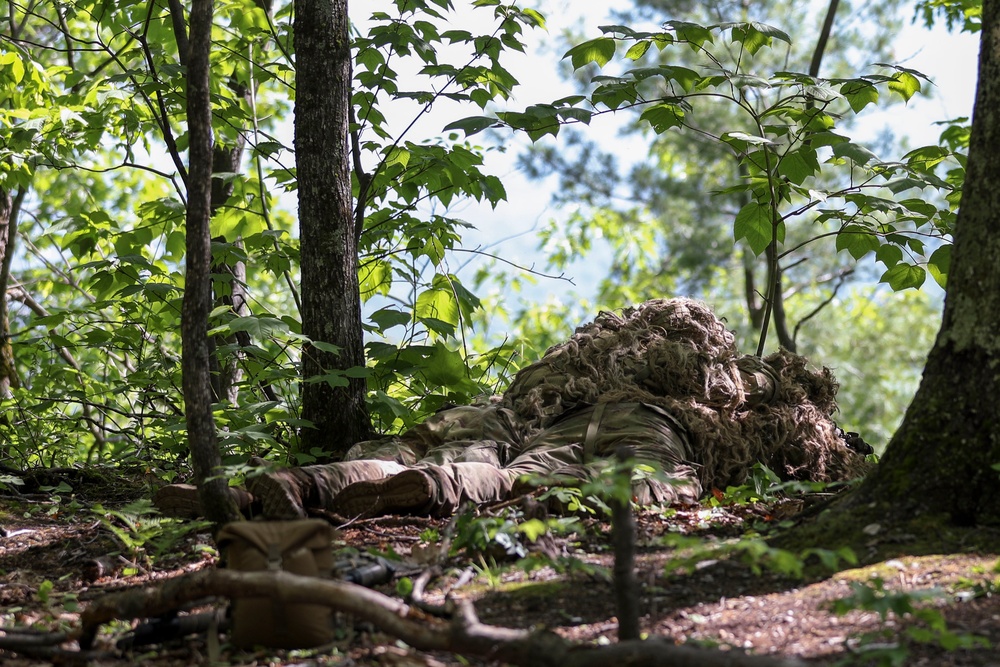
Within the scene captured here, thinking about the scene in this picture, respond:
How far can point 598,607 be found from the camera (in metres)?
2.80

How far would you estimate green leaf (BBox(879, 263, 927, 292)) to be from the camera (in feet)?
17.0

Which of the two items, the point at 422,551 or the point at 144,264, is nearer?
the point at 422,551

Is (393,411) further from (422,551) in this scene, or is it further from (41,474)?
(41,474)

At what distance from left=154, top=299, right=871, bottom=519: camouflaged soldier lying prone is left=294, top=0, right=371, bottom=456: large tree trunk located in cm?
41

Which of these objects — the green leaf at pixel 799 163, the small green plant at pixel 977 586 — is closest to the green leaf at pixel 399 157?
the green leaf at pixel 799 163

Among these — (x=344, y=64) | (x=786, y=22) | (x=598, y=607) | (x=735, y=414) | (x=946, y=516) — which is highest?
(x=786, y=22)

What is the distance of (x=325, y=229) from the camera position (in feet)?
16.7

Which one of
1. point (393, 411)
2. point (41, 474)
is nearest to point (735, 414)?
point (393, 411)

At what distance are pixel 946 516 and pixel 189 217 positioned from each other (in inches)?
112

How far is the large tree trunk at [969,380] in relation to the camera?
117 inches

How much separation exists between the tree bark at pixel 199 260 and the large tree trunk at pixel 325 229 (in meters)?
1.73

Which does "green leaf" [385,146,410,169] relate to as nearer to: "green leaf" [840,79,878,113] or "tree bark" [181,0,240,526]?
"tree bark" [181,0,240,526]

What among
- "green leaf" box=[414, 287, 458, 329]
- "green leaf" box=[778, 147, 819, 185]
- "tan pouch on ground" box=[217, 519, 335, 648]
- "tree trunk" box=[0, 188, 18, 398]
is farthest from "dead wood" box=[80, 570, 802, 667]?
"tree trunk" box=[0, 188, 18, 398]

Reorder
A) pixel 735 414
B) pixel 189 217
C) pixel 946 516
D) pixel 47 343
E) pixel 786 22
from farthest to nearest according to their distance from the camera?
pixel 786 22
pixel 47 343
pixel 735 414
pixel 189 217
pixel 946 516
